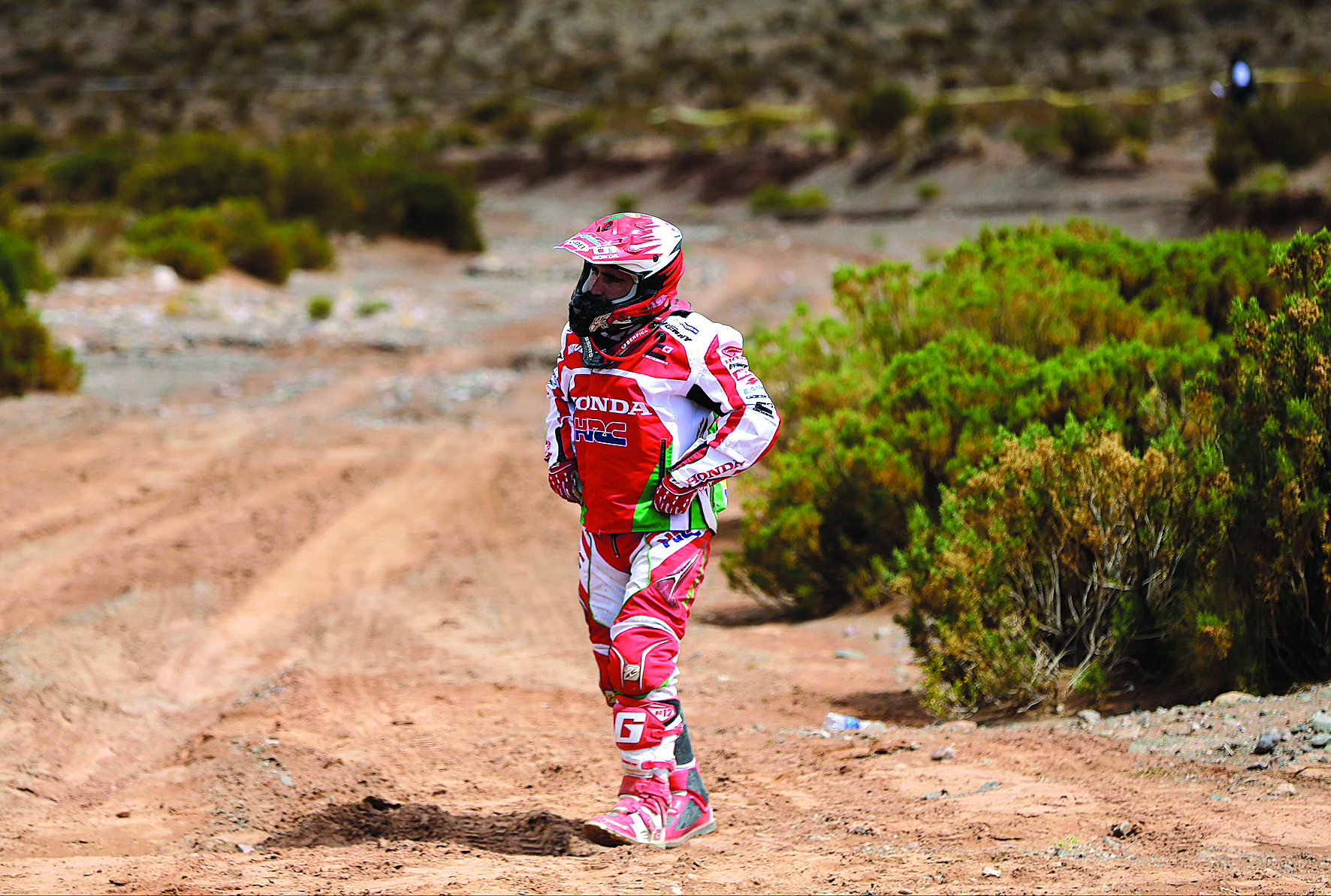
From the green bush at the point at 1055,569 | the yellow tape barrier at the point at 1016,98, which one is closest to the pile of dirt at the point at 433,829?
the green bush at the point at 1055,569

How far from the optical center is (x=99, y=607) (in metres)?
7.94

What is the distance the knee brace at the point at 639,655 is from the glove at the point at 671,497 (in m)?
0.37

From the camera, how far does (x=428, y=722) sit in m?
6.32

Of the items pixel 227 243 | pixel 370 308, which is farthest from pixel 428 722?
pixel 227 243

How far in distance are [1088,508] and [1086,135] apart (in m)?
30.5

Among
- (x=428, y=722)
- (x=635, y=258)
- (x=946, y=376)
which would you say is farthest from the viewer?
(x=946, y=376)

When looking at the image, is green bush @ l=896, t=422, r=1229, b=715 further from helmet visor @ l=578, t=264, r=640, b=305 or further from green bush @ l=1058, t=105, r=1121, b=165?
green bush @ l=1058, t=105, r=1121, b=165

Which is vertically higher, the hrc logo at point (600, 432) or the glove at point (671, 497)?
the hrc logo at point (600, 432)

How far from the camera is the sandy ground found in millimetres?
4238

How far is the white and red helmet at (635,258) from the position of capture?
13.7 feet

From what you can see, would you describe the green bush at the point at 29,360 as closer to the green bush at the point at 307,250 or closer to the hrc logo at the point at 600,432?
the green bush at the point at 307,250

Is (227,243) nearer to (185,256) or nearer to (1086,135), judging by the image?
(185,256)

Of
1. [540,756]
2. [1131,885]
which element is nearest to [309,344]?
[540,756]

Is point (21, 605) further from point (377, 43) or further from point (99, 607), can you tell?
point (377, 43)
